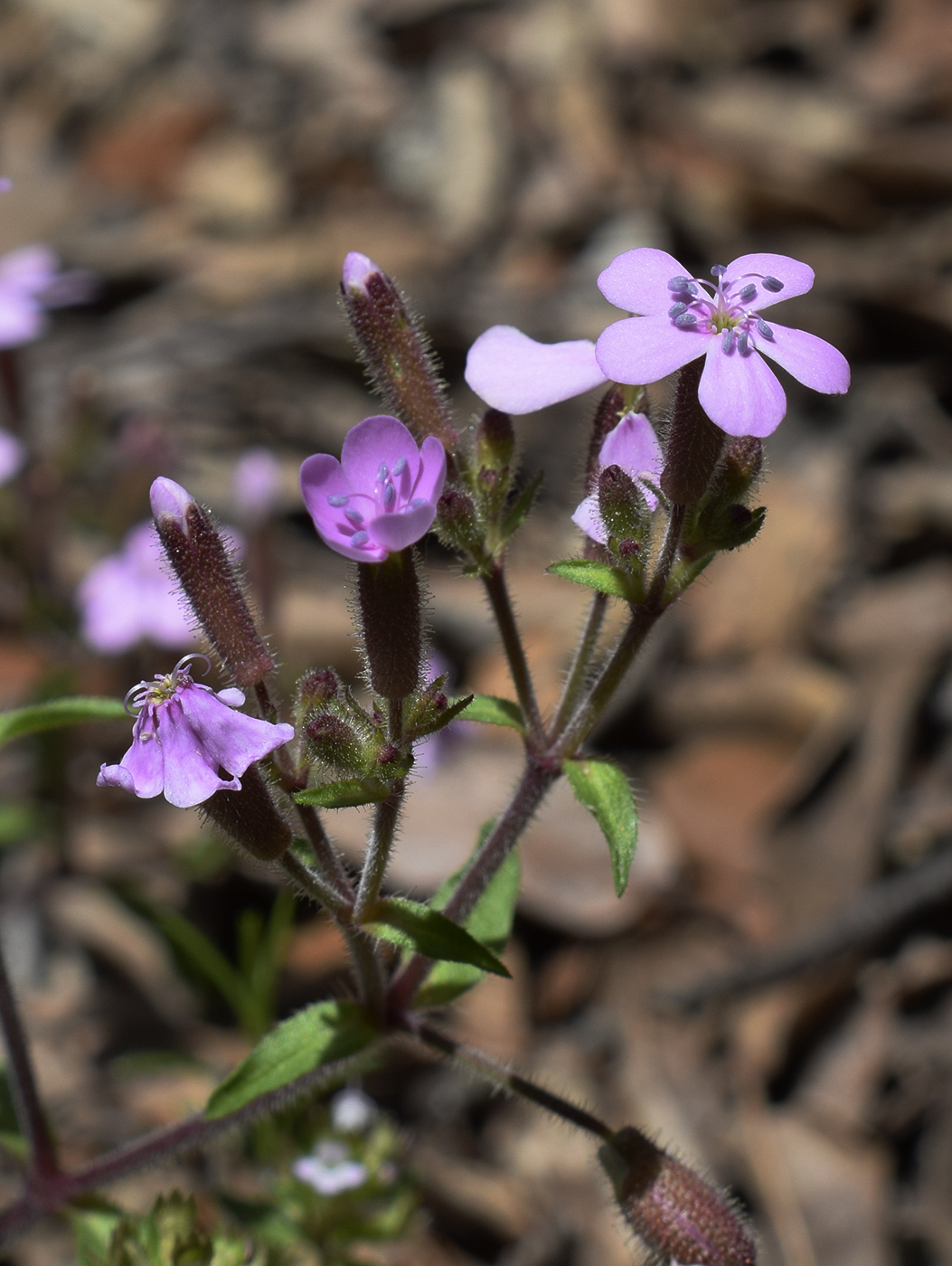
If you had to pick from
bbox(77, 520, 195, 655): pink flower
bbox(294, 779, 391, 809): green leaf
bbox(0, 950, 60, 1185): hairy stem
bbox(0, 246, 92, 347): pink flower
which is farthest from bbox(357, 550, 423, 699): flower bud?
bbox(0, 246, 92, 347): pink flower

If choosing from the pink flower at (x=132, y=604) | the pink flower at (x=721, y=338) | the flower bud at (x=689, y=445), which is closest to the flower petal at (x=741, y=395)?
the pink flower at (x=721, y=338)

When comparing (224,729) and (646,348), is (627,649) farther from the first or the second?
(224,729)

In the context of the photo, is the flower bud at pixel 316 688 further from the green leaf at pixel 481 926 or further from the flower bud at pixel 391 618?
the green leaf at pixel 481 926

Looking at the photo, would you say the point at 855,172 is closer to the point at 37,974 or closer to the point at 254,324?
the point at 254,324

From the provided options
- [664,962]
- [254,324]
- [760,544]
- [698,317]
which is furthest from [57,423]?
[698,317]

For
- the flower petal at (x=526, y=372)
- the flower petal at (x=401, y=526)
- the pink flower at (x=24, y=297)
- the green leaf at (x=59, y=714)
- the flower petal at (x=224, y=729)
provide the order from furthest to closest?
1. the pink flower at (x=24, y=297)
2. the green leaf at (x=59, y=714)
3. the flower petal at (x=526, y=372)
4. the flower petal at (x=224, y=729)
5. the flower petal at (x=401, y=526)

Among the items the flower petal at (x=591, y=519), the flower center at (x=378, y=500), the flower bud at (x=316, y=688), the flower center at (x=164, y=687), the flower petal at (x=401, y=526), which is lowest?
the flower bud at (x=316, y=688)

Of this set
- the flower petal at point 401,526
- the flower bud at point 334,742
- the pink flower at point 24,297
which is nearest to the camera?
the flower petal at point 401,526
